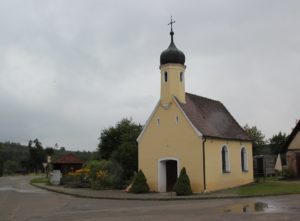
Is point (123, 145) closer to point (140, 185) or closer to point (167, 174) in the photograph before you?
point (167, 174)

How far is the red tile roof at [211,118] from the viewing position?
32.5m

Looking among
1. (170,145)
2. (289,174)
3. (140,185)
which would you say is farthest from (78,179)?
(289,174)

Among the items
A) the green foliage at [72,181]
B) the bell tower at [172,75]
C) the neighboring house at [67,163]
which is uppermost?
the bell tower at [172,75]

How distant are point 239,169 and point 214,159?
444cm

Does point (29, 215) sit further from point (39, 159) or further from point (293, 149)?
point (39, 159)

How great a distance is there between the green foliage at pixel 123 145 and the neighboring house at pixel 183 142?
6501mm

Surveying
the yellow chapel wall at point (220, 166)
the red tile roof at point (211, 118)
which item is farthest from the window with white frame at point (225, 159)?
the red tile roof at point (211, 118)

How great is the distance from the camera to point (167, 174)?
33.7 meters

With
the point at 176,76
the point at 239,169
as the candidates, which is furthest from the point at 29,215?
the point at 239,169

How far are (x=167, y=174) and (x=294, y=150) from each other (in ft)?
41.4

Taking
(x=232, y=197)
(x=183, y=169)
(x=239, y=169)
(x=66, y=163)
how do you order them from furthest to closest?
(x=66, y=163)
(x=239, y=169)
(x=183, y=169)
(x=232, y=197)

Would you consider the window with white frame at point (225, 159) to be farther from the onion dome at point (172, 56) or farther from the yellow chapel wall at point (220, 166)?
the onion dome at point (172, 56)

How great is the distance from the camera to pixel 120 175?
1510 inches

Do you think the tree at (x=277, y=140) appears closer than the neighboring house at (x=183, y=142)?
No
